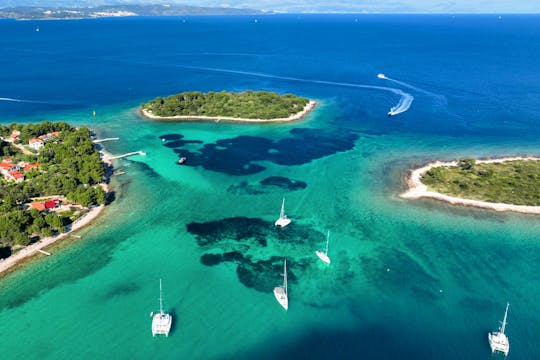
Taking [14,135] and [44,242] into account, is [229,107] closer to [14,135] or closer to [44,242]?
[14,135]

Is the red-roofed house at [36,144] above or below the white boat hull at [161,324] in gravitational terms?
above

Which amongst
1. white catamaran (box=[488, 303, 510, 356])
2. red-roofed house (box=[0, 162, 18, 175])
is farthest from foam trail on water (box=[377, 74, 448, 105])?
red-roofed house (box=[0, 162, 18, 175])

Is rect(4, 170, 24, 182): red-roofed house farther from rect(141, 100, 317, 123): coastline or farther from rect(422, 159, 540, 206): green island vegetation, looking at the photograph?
rect(422, 159, 540, 206): green island vegetation

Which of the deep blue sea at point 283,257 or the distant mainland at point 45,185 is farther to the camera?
the distant mainland at point 45,185

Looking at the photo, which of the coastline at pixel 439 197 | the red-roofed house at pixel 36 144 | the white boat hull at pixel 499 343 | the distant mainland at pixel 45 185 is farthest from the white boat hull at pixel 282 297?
the red-roofed house at pixel 36 144

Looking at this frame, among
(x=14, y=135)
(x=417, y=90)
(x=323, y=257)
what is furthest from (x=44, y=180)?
(x=417, y=90)

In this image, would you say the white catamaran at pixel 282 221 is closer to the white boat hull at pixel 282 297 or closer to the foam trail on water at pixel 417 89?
the white boat hull at pixel 282 297

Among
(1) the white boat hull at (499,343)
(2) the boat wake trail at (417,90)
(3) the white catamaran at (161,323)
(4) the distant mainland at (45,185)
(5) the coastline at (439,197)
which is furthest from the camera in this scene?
(2) the boat wake trail at (417,90)
